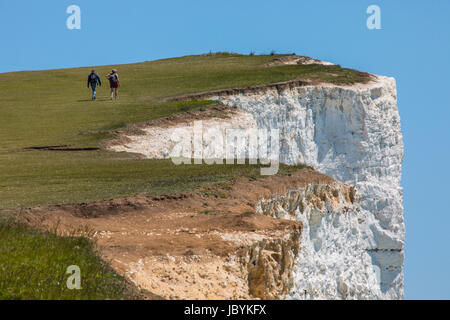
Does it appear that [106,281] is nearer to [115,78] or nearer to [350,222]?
[350,222]

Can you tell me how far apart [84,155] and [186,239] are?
1422cm

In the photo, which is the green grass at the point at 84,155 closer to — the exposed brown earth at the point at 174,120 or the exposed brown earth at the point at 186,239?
the exposed brown earth at the point at 174,120

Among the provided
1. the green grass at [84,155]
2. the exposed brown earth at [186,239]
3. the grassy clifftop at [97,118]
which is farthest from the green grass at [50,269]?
the grassy clifftop at [97,118]

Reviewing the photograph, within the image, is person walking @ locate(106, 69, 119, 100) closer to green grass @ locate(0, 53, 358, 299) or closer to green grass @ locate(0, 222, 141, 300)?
green grass @ locate(0, 53, 358, 299)

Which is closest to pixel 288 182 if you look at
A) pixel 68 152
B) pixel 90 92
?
pixel 68 152

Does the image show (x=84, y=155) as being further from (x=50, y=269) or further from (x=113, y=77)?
(x=50, y=269)

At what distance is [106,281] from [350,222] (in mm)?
20058

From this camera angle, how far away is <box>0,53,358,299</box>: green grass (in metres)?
13.4

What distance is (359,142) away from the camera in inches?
1742

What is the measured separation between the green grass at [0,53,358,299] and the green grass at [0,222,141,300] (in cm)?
2

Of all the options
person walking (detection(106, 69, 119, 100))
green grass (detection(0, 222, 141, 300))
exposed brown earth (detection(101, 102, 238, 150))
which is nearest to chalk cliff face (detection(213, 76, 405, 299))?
exposed brown earth (detection(101, 102, 238, 150))

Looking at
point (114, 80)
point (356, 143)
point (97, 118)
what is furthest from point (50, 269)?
point (356, 143)
